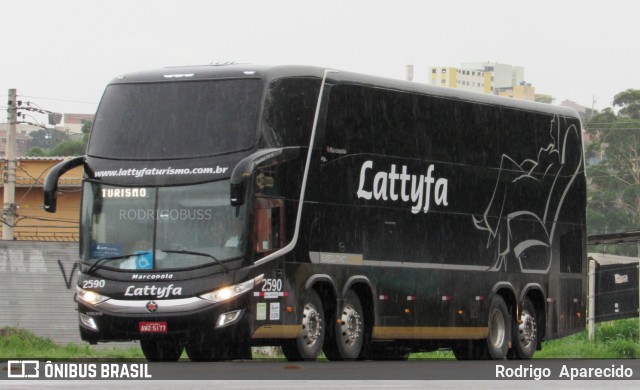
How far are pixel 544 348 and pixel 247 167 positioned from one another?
15673mm

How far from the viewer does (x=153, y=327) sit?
20.5 meters

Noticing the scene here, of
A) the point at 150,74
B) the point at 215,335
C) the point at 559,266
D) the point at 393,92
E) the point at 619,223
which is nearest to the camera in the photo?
the point at 215,335

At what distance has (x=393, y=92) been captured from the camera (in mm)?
23719

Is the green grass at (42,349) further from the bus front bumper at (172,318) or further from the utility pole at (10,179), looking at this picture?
the utility pole at (10,179)

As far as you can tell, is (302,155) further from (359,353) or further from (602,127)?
(602,127)

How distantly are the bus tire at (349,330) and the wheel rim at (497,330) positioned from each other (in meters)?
3.98

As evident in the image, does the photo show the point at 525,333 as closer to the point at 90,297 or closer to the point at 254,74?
the point at 254,74

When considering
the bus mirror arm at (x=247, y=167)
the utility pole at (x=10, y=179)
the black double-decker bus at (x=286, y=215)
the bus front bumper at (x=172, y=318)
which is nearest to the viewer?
the bus mirror arm at (x=247, y=167)

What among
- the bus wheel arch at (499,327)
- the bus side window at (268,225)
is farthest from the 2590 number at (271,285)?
the bus wheel arch at (499,327)

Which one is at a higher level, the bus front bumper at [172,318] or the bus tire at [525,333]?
the bus front bumper at [172,318]

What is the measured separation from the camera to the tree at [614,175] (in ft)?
316

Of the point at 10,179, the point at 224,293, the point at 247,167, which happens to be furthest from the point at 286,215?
the point at 10,179

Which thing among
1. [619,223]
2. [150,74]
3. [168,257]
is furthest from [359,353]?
[619,223]

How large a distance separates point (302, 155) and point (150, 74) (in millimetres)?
2524
